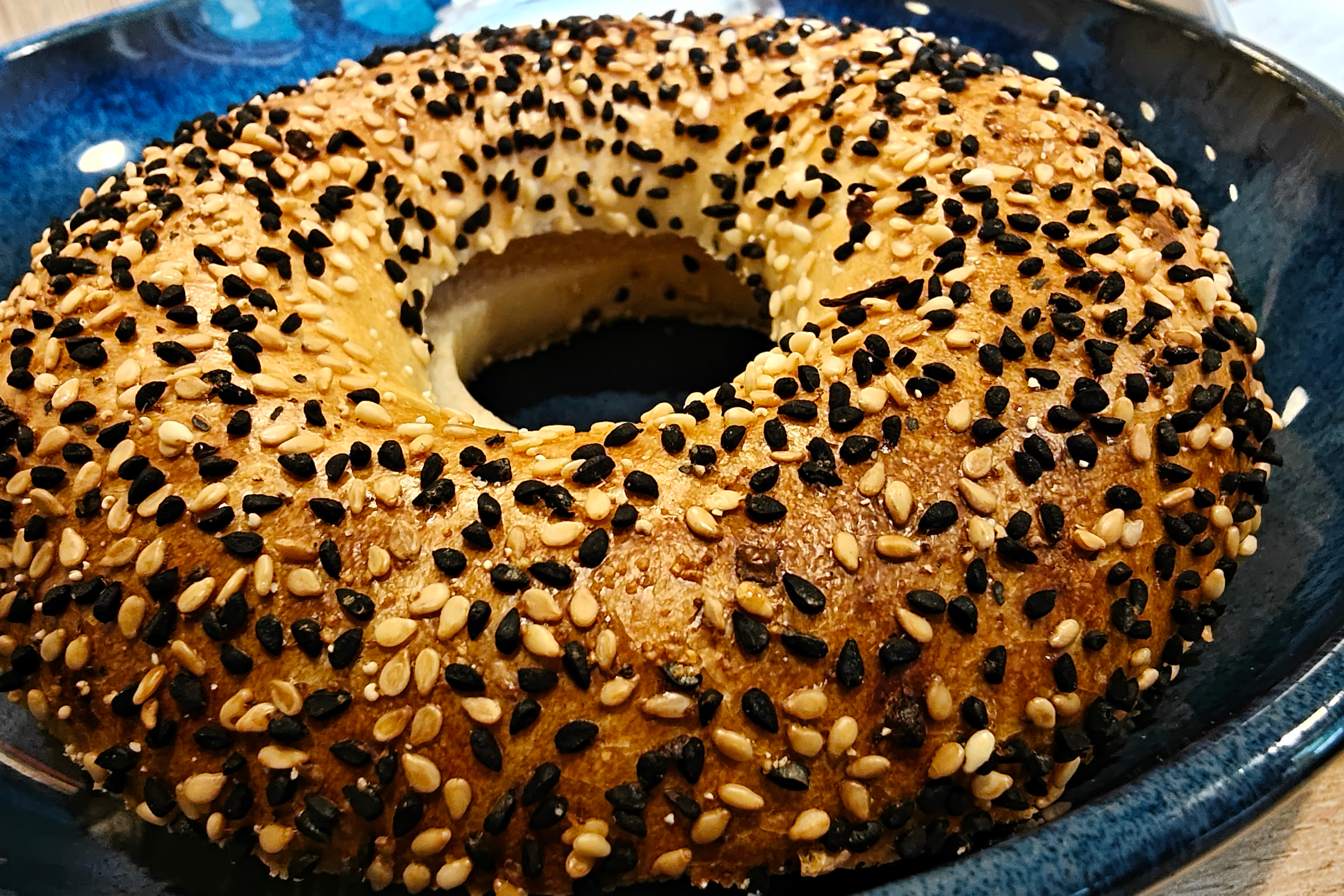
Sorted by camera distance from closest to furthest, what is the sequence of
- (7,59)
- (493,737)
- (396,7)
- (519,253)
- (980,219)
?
(493,737)
(980,219)
(519,253)
(7,59)
(396,7)

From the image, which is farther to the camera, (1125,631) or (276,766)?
(1125,631)

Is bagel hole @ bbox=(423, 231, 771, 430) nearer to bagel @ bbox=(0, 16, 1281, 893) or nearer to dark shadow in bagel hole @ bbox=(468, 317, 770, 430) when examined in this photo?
dark shadow in bagel hole @ bbox=(468, 317, 770, 430)

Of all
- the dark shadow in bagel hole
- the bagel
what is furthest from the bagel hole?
the bagel

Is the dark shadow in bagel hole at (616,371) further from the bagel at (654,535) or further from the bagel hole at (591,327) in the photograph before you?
the bagel at (654,535)

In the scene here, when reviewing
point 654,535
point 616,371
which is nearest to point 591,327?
point 616,371

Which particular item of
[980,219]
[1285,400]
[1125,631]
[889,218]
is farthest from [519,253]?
[1285,400]

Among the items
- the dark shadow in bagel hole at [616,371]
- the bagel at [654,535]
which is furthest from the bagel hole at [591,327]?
the bagel at [654,535]

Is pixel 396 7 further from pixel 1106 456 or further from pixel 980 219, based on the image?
pixel 1106 456
